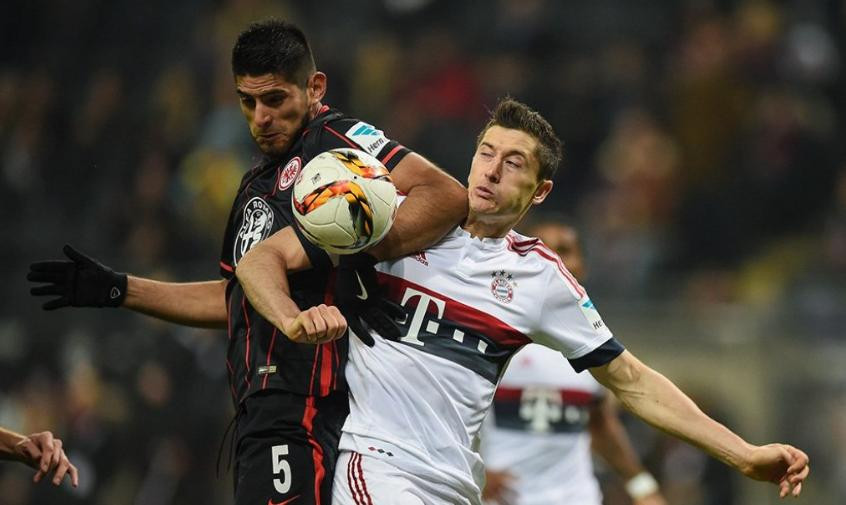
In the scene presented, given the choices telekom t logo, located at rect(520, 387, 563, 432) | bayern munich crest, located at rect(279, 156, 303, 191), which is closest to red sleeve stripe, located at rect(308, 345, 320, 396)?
bayern munich crest, located at rect(279, 156, 303, 191)

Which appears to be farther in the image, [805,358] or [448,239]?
[805,358]

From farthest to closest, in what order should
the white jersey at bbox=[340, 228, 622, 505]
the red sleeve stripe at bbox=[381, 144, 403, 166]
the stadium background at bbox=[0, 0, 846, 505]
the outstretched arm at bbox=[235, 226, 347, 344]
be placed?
the stadium background at bbox=[0, 0, 846, 505]
the red sleeve stripe at bbox=[381, 144, 403, 166]
the white jersey at bbox=[340, 228, 622, 505]
the outstretched arm at bbox=[235, 226, 347, 344]

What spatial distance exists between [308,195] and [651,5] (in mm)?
9883

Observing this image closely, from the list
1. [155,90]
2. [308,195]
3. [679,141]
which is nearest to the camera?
[308,195]

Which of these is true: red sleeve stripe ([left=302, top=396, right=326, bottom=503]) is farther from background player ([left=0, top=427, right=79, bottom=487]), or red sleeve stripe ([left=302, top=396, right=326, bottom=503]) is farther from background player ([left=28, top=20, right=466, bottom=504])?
background player ([left=0, top=427, right=79, bottom=487])

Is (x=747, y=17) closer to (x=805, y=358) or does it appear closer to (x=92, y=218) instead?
(x=805, y=358)

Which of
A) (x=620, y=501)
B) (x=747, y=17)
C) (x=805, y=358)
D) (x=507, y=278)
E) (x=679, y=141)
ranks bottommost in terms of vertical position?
(x=620, y=501)

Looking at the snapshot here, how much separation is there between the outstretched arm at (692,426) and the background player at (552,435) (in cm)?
189

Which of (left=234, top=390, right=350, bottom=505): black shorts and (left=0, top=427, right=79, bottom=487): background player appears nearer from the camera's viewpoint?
(left=234, top=390, right=350, bottom=505): black shorts

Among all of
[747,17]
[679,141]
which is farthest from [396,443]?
[747,17]

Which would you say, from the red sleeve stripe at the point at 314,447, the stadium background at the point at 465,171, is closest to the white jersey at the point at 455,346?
the red sleeve stripe at the point at 314,447

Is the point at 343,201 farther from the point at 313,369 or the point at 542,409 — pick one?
the point at 542,409

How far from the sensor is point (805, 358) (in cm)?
984

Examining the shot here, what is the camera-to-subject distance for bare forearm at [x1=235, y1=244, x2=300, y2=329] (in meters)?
4.05
